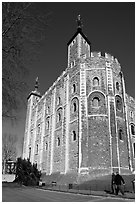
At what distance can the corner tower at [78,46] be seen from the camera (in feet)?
91.4

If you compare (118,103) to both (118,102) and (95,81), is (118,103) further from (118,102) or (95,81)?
(95,81)

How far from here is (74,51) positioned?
28.9 meters

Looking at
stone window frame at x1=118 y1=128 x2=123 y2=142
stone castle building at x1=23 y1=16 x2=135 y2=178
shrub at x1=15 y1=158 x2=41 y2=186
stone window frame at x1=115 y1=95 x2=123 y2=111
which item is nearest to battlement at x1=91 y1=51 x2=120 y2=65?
stone castle building at x1=23 y1=16 x2=135 y2=178

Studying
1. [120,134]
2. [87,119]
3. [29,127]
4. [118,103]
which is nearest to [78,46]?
[118,103]

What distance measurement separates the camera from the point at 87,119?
72.6 feet

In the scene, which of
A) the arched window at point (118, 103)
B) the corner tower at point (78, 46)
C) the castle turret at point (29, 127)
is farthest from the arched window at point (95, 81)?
the castle turret at point (29, 127)

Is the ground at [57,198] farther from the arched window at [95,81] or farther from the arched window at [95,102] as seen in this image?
the arched window at [95,81]

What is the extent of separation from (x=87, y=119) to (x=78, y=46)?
11879 mm

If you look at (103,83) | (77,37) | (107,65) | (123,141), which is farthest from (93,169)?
(77,37)

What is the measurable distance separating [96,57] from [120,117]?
331 inches

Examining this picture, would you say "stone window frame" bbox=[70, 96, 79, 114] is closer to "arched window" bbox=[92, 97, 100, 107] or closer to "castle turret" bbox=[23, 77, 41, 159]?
"arched window" bbox=[92, 97, 100, 107]

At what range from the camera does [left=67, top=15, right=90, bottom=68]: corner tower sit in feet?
91.4

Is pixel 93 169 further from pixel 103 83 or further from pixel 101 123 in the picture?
pixel 103 83

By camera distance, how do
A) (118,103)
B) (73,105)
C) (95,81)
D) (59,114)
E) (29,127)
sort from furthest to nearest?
1. (29,127)
2. (59,114)
3. (73,105)
4. (95,81)
5. (118,103)
